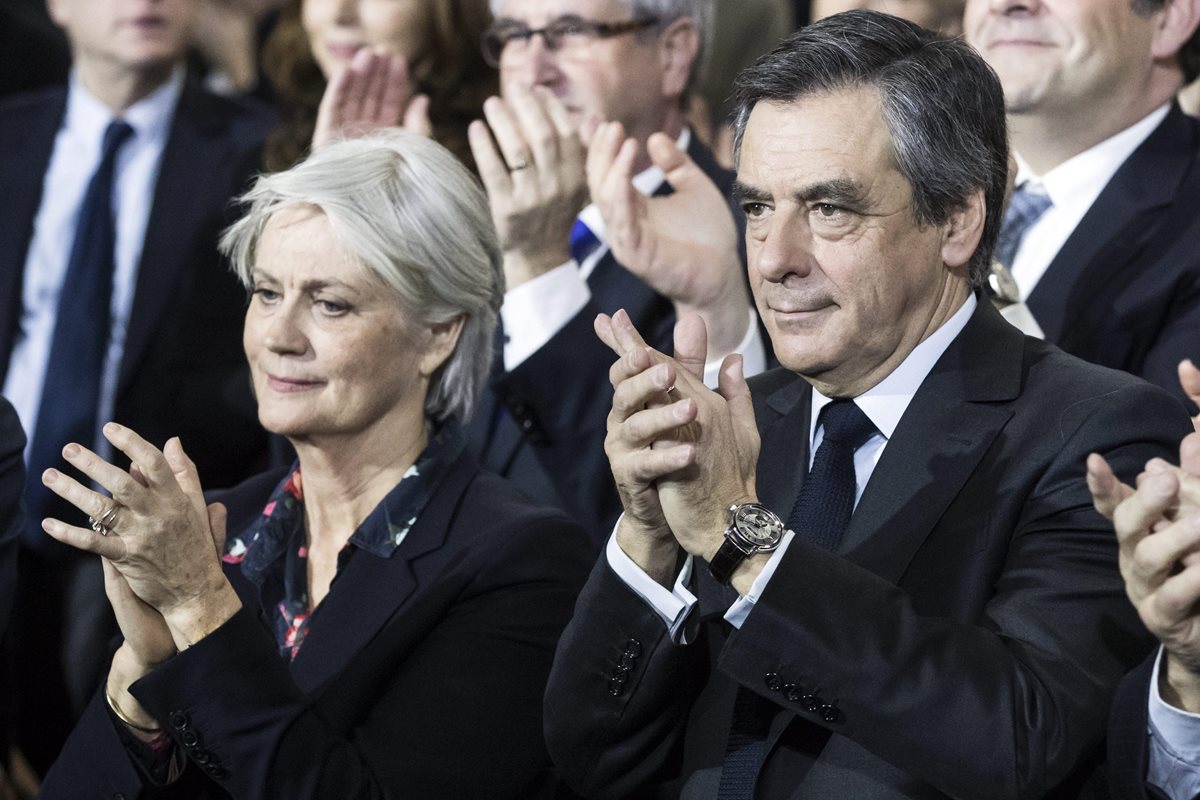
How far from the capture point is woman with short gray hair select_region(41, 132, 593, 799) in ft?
7.91

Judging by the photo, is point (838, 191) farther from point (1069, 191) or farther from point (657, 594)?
point (1069, 191)

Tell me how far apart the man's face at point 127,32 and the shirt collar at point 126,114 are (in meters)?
0.08

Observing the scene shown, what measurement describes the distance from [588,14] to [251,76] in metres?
2.22

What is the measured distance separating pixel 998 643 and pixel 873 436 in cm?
40

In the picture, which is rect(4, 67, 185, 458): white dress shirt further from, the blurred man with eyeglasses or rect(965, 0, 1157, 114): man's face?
rect(965, 0, 1157, 114): man's face

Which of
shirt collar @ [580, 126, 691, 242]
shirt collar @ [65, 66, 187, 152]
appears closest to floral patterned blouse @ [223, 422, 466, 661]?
shirt collar @ [580, 126, 691, 242]

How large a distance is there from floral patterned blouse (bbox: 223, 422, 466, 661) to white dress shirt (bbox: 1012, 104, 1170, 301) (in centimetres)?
112

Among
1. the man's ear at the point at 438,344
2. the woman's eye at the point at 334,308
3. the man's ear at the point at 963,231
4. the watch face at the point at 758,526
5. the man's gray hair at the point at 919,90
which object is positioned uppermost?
the man's gray hair at the point at 919,90

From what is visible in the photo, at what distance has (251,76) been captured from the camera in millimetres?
5723

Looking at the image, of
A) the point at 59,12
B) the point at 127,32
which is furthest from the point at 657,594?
the point at 59,12

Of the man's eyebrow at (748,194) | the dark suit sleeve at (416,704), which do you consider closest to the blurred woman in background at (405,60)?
the dark suit sleeve at (416,704)

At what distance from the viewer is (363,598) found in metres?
2.72

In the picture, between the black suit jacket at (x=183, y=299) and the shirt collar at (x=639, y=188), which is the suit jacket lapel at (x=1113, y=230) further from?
the black suit jacket at (x=183, y=299)

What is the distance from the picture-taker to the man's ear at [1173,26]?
133 inches
